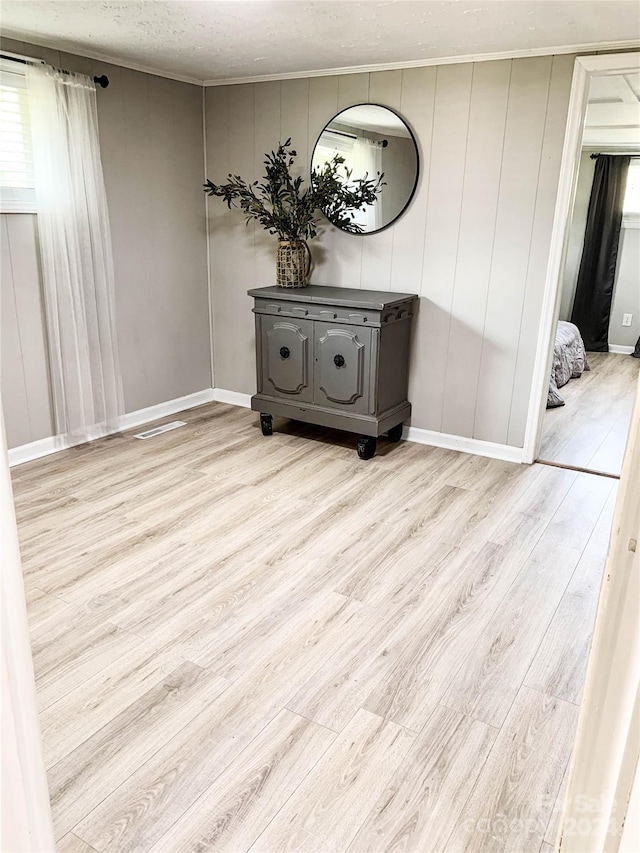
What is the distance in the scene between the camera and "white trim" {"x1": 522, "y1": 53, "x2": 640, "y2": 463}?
9.86 feet

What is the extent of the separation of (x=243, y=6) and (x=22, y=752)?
8.93ft

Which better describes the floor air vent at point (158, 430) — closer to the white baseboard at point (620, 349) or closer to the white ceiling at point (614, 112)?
the white ceiling at point (614, 112)

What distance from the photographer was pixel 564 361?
541cm

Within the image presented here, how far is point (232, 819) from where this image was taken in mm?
1507

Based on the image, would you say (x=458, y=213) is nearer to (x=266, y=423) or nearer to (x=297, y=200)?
(x=297, y=200)

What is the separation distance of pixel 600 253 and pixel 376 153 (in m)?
4.14

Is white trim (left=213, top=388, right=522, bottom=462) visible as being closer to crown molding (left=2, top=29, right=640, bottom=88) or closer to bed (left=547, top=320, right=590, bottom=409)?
bed (left=547, top=320, right=590, bottom=409)

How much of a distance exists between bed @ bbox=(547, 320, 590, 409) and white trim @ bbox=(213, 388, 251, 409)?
2.27 meters

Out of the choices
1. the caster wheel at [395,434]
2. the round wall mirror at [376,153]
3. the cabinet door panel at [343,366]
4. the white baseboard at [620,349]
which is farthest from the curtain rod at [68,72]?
the white baseboard at [620,349]

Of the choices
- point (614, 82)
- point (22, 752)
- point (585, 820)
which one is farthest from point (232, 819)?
point (614, 82)

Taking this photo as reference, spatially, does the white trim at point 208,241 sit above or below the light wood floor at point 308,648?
above

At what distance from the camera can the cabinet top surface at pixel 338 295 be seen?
3.48 m

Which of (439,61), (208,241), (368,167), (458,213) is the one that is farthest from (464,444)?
(208,241)

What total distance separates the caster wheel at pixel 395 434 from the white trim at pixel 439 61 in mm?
2031
